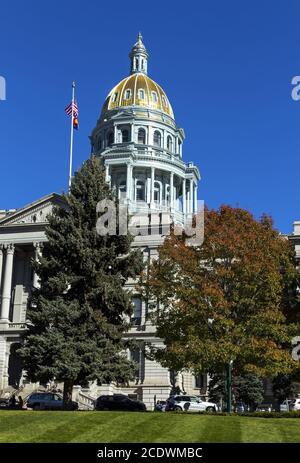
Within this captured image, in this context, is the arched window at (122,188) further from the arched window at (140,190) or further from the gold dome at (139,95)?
the gold dome at (139,95)

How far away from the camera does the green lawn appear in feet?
64.0

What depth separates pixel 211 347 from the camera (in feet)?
115

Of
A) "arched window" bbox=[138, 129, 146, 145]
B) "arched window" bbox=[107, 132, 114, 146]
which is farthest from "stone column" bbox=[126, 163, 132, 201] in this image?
"arched window" bbox=[107, 132, 114, 146]

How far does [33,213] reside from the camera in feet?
253

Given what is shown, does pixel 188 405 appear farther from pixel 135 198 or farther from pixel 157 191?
pixel 157 191

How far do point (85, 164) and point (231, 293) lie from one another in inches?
535

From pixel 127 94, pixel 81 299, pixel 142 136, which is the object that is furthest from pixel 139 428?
pixel 127 94

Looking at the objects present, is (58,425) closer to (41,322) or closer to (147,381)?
(41,322)

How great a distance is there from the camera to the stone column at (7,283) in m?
75.5

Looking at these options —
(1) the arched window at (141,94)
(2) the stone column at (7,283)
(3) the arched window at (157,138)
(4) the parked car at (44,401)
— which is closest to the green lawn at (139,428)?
(4) the parked car at (44,401)

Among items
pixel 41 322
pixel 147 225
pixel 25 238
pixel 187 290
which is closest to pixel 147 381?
pixel 147 225

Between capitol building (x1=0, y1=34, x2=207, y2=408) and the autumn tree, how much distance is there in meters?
31.7

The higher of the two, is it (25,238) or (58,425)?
(25,238)

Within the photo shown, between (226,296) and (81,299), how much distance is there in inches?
358
